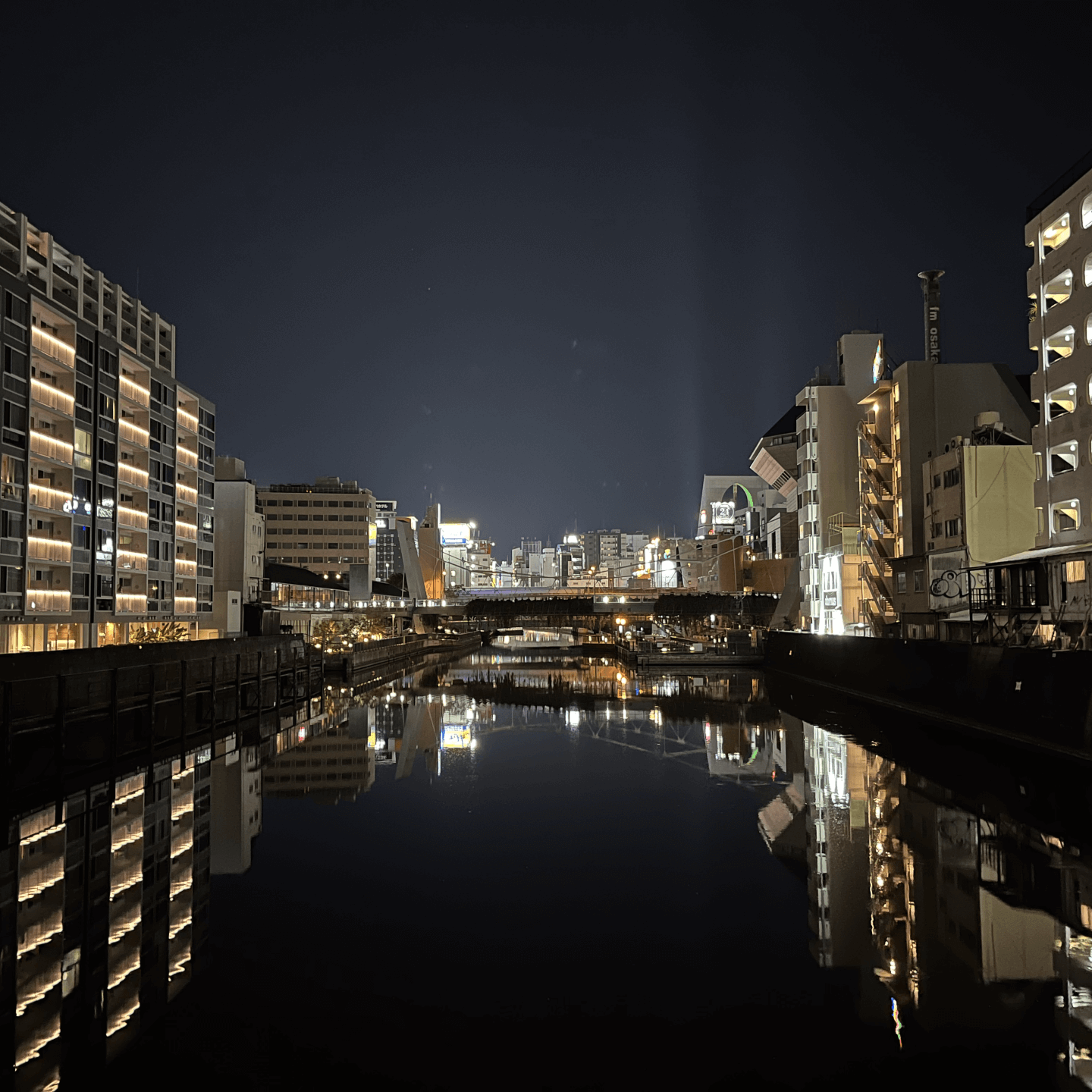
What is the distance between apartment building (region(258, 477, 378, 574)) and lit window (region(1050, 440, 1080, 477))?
142233 mm

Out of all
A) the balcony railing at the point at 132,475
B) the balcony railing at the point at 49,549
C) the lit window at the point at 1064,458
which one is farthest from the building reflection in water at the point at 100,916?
the balcony railing at the point at 132,475

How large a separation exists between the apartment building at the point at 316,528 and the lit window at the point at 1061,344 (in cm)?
14219

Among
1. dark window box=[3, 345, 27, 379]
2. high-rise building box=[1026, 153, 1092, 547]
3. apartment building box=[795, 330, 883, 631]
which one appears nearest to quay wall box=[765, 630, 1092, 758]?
high-rise building box=[1026, 153, 1092, 547]

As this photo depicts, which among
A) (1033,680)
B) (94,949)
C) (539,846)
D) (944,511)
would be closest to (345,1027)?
(94,949)

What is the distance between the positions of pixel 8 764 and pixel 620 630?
105041 mm

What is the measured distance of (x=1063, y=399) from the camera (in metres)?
36.2

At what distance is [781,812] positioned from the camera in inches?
886

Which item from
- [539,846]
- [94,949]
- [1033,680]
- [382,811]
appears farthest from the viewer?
[1033,680]

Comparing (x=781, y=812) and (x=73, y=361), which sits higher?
(x=73, y=361)

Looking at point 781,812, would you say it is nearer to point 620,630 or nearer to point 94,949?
point 94,949

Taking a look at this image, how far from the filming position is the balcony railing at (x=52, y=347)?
46938mm

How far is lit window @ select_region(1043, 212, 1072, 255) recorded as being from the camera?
118 feet

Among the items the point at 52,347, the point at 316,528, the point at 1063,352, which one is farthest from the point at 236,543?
the point at 316,528

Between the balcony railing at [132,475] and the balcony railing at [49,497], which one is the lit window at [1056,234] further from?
the balcony railing at [132,475]
